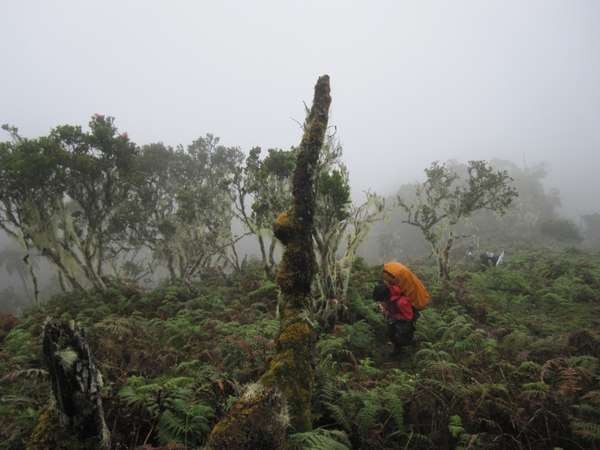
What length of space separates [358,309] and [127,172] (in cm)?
1207

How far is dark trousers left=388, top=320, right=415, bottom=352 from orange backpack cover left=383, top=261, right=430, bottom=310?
1.67ft

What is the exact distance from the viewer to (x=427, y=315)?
28.8 feet

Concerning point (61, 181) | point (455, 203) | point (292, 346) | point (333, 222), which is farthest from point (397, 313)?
point (61, 181)

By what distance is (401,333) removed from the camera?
7.45 m

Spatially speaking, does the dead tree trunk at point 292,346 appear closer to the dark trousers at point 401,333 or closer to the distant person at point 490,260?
the dark trousers at point 401,333

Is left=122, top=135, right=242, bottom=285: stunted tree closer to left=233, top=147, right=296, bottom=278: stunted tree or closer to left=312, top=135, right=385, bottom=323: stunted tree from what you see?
left=233, top=147, right=296, bottom=278: stunted tree

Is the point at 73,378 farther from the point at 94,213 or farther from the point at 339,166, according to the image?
the point at 94,213

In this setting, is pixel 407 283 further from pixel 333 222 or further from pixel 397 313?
pixel 333 222

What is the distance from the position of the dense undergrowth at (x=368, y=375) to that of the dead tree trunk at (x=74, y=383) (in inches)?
21.0

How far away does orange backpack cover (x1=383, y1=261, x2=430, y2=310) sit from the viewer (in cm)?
738

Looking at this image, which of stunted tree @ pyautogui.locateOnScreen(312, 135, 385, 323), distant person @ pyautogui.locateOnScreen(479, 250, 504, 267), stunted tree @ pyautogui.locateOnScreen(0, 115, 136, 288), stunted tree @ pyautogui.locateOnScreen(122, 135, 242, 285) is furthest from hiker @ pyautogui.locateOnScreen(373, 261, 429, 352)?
distant person @ pyautogui.locateOnScreen(479, 250, 504, 267)

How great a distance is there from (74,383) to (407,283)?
651 cm

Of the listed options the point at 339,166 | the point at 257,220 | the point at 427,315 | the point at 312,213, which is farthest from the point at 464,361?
the point at 257,220

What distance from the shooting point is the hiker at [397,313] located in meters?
7.34
